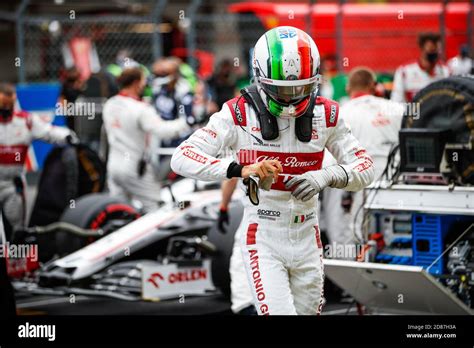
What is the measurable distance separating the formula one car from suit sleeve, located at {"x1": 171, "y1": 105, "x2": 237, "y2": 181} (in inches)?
123

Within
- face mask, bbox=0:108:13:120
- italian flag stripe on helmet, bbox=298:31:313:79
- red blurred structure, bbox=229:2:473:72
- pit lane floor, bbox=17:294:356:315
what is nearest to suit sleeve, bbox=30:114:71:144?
face mask, bbox=0:108:13:120

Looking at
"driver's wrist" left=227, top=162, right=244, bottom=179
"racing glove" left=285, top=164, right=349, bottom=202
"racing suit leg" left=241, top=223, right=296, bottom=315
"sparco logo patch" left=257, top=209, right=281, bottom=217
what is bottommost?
"racing suit leg" left=241, top=223, right=296, bottom=315

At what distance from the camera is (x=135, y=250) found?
966cm

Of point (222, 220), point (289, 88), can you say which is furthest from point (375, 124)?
point (289, 88)

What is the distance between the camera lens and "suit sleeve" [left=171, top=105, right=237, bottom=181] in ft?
18.7

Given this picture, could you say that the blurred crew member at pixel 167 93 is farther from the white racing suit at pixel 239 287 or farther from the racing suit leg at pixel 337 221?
the white racing suit at pixel 239 287

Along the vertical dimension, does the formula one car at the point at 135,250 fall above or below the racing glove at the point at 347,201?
below

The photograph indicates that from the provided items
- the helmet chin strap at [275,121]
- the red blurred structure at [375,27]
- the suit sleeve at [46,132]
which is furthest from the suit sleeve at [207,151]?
the red blurred structure at [375,27]

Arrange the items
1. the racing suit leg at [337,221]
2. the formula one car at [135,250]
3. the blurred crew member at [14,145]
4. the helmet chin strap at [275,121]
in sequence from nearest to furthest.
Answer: the helmet chin strap at [275,121]
the formula one car at [135,250]
the racing suit leg at [337,221]
the blurred crew member at [14,145]

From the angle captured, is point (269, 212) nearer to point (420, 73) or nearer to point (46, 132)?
point (46, 132)

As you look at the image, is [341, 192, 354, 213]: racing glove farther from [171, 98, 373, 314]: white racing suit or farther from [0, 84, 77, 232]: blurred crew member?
[171, 98, 373, 314]: white racing suit

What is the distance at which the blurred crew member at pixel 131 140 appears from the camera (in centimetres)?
1175

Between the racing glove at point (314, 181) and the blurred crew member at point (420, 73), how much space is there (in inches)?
243

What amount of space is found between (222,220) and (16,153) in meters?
2.86
